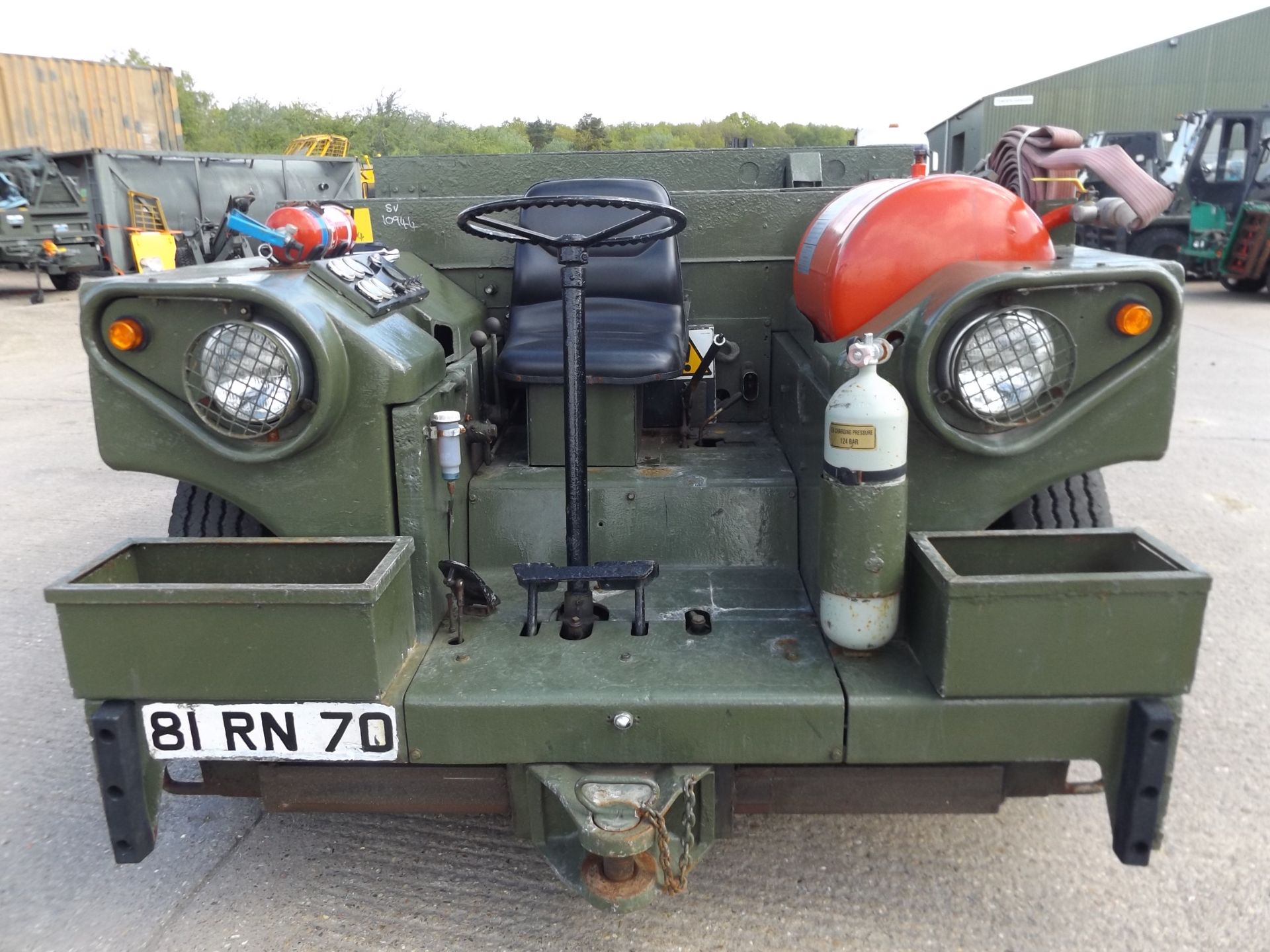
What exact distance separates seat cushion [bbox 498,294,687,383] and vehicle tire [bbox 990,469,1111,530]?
3.18 feet

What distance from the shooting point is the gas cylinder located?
196 centimetres

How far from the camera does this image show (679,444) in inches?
123

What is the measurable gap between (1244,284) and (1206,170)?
1.70 meters

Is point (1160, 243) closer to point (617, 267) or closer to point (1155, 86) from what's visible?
point (617, 267)

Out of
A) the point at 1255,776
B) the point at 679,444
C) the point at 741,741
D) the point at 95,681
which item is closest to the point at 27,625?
the point at 95,681

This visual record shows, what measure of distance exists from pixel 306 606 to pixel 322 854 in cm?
93

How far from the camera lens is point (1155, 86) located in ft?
93.6

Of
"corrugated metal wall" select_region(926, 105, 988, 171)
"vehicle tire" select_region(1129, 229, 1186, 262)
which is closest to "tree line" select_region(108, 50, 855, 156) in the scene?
"corrugated metal wall" select_region(926, 105, 988, 171)

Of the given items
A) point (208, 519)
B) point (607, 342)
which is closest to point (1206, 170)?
point (607, 342)

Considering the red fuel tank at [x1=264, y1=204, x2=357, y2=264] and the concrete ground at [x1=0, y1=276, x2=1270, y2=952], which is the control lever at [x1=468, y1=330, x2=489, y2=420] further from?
the concrete ground at [x1=0, y1=276, x2=1270, y2=952]

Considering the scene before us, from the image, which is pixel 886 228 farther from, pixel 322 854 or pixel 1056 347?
pixel 322 854

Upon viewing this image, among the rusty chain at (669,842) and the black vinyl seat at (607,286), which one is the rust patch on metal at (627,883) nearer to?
the rusty chain at (669,842)

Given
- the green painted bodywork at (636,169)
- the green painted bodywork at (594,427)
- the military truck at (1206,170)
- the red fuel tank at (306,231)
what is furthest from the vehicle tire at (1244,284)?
the red fuel tank at (306,231)

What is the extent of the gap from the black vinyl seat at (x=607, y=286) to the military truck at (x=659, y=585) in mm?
485
